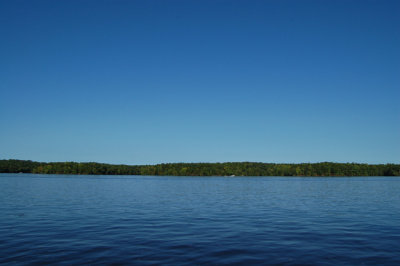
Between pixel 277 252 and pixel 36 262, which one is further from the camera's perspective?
pixel 277 252

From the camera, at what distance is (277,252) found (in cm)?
1869

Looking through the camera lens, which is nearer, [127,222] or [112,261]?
[112,261]

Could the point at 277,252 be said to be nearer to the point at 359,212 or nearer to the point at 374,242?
the point at 374,242

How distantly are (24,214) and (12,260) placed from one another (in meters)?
20.0

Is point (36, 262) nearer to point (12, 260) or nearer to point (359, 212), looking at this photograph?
point (12, 260)

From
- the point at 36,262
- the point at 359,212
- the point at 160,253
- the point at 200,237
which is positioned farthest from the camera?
the point at 359,212

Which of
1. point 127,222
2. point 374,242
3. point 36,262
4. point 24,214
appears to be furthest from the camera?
point 24,214

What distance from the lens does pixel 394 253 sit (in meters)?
18.6

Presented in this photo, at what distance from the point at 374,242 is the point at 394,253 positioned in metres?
3.12

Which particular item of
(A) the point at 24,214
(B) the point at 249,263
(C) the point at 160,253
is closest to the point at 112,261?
(C) the point at 160,253

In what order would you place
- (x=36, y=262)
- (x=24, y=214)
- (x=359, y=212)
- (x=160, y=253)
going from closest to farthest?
(x=36, y=262), (x=160, y=253), (x=24, y=214), (x=359, y=212)

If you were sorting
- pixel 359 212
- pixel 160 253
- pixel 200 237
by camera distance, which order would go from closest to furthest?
pixel 160 253
pixel 200 237
pixel 359 212

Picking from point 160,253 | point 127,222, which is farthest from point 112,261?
point 127,222

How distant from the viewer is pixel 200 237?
23.1m
